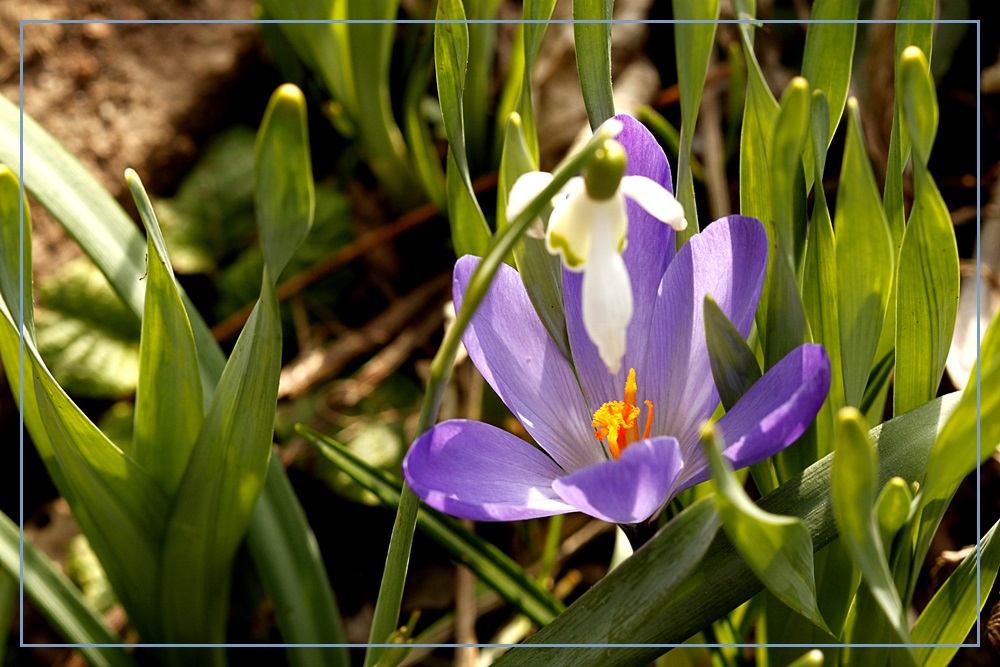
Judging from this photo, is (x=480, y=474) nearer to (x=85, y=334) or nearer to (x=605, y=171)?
(x=605, y=171)

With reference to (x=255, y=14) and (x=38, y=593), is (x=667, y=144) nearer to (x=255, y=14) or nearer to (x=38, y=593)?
(x=255, y=14)

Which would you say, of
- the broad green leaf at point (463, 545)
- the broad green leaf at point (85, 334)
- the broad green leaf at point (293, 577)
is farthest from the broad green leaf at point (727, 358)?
the broad green leaf at point (85, 334)

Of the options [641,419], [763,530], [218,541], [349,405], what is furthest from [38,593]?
[763,530]

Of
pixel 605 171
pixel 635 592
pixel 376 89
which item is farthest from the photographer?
pixel 376 89

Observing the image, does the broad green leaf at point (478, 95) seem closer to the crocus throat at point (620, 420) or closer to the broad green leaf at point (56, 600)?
the crocus throat at point (620, 420)

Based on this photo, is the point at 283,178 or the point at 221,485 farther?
the point at 221,485

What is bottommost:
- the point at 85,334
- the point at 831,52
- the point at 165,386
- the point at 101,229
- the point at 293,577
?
the point at 293,577

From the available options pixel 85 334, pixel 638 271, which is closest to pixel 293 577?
pixel 638 271
